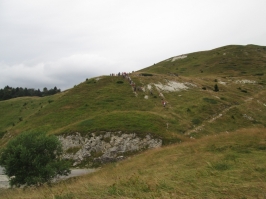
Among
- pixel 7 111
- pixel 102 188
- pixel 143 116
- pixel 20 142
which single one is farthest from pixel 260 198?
pixel 7 111

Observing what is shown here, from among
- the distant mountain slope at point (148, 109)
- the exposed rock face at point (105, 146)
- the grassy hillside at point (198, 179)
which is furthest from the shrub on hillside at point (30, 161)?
the distant mountain slope at point (148, 109)

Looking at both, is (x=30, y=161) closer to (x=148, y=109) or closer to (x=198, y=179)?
(x=198, y=179)

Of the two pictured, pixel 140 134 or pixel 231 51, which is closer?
pixel 140 134

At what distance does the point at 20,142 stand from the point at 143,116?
26978 millimetres

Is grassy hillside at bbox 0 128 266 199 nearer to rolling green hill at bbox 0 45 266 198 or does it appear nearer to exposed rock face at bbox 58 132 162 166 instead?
rolling green hill at bbox 0 45 266 198

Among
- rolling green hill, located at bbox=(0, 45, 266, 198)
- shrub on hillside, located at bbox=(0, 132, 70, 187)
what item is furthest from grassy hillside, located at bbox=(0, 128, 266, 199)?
shrub on hillside, located at bbox=(0, 132, 70, 187)

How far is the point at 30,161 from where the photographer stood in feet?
75.2

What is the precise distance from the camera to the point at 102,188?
10883 mm

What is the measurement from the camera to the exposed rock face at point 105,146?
128ft

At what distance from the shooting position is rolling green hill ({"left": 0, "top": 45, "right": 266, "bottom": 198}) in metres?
11.4

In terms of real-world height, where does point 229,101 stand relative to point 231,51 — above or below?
below

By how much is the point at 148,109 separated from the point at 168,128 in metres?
11.4

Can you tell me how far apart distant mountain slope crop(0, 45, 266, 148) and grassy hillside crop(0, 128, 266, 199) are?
1861 cm

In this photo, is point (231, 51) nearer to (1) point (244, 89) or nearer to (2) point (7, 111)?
(1) point (244, 89)
